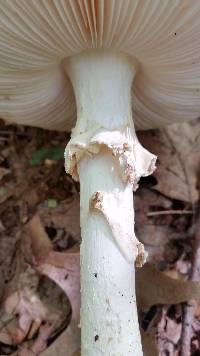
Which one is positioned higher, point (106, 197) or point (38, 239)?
point (106, 197)

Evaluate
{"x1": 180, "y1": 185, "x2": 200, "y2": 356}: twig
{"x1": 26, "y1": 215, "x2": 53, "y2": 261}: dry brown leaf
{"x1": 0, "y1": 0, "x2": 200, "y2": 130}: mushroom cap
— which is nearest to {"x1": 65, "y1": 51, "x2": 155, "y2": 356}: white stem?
{"x1": 0, "y1": 0, "x2": 200, "y2": 130}: mushroom cap

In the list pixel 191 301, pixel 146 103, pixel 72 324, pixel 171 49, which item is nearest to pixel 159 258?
pixel 191 301

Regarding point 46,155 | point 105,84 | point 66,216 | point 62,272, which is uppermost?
point 105,84

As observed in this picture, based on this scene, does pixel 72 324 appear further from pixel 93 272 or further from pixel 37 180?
pixel 37 180

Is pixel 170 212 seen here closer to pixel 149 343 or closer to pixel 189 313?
pixel 189 313

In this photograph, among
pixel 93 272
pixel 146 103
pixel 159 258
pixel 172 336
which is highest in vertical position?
pixel 146 103

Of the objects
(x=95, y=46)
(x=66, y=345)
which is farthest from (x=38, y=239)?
(x=95, y=46)

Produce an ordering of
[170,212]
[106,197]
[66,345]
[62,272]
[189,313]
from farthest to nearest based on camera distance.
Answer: [170,212], [62,272], [189,313], [66,345], [106,197]
